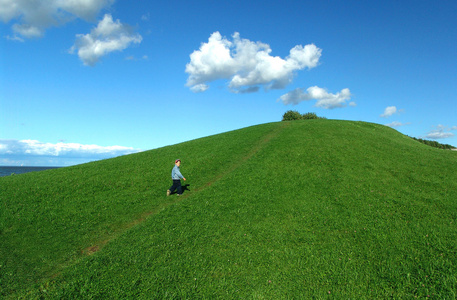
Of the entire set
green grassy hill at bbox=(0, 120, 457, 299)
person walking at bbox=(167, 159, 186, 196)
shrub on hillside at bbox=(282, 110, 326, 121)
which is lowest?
green grassy hill at bbox=(0, 120, 457, 299)

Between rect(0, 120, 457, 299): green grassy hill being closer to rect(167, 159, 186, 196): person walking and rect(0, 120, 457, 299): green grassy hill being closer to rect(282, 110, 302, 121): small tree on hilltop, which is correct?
rect(167, 159, 186, 196): person walking

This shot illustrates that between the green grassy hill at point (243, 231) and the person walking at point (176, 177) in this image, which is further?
the person walking at point (176, 177)

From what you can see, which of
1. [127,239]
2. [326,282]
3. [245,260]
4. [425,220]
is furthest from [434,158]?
[127,239]

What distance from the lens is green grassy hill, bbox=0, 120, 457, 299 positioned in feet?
38.0

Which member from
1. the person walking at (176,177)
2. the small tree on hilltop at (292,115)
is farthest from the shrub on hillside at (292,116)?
the person walking at (176,177)

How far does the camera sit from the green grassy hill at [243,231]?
456 inches

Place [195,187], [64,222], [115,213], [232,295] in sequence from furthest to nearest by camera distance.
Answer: [195,187], [115,213], [64,222], [232,295]

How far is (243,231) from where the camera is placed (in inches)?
626

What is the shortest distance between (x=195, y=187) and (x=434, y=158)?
29.0 metres

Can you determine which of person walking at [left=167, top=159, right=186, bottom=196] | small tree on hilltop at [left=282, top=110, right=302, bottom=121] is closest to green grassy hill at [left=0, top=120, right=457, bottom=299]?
person walking at [left=167, top=159, right=186, bottom=196]

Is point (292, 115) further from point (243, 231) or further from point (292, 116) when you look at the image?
point (243, 231)

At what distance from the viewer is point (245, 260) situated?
1337cm

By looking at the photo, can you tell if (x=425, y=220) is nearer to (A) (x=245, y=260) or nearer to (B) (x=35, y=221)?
(A) (x=245, y=260)

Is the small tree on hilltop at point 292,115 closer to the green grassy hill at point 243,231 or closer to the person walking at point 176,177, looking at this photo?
the green grassy hill at point 243,231
